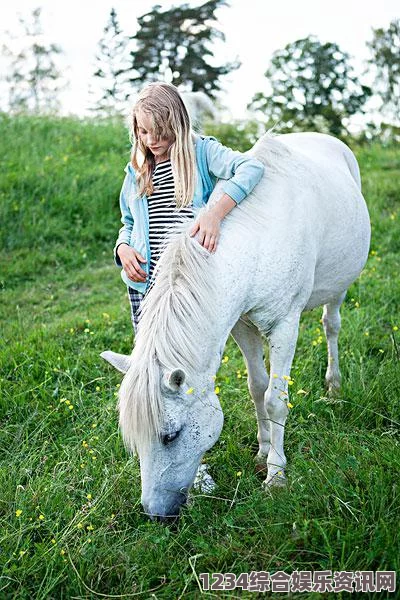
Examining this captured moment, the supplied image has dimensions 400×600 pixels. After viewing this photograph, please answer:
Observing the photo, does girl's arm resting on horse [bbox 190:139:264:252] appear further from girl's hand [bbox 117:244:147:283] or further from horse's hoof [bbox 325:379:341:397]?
horse's hoof [bbox 325:379:341:397]

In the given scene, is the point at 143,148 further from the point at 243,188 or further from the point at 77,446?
the point at 77,446

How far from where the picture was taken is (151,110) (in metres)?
2.64

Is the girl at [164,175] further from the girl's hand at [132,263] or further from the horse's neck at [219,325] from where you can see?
the horse's neck at [219,325]

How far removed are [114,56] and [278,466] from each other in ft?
73.1

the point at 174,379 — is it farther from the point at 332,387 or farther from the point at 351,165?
the point at 351,165

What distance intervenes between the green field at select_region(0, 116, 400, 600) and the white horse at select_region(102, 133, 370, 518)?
0.22m

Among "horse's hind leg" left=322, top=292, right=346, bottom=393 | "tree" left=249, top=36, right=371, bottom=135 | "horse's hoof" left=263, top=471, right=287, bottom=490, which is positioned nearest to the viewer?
"horse's hoof" left=263, top=471, right=287, bottom=490

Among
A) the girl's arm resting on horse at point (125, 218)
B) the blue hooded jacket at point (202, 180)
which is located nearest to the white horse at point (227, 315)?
the blue hooded jacket at point (202, 180)

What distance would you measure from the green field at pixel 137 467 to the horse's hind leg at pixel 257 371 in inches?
4.6

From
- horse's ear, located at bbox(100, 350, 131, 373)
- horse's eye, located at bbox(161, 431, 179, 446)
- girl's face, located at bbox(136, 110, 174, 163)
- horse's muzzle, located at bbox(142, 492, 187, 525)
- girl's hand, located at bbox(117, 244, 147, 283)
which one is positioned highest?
girl's face, located at bbox(136, 110, 174, 163)

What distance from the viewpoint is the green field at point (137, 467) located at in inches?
83.1

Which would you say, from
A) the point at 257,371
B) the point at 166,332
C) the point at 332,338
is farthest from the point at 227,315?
the point at 332,338

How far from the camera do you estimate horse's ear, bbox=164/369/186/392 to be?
2062mm

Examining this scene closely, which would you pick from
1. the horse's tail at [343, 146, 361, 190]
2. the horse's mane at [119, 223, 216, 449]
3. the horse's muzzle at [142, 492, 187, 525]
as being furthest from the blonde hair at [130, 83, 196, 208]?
the horse's tail at [343, 146, 361, 190]
